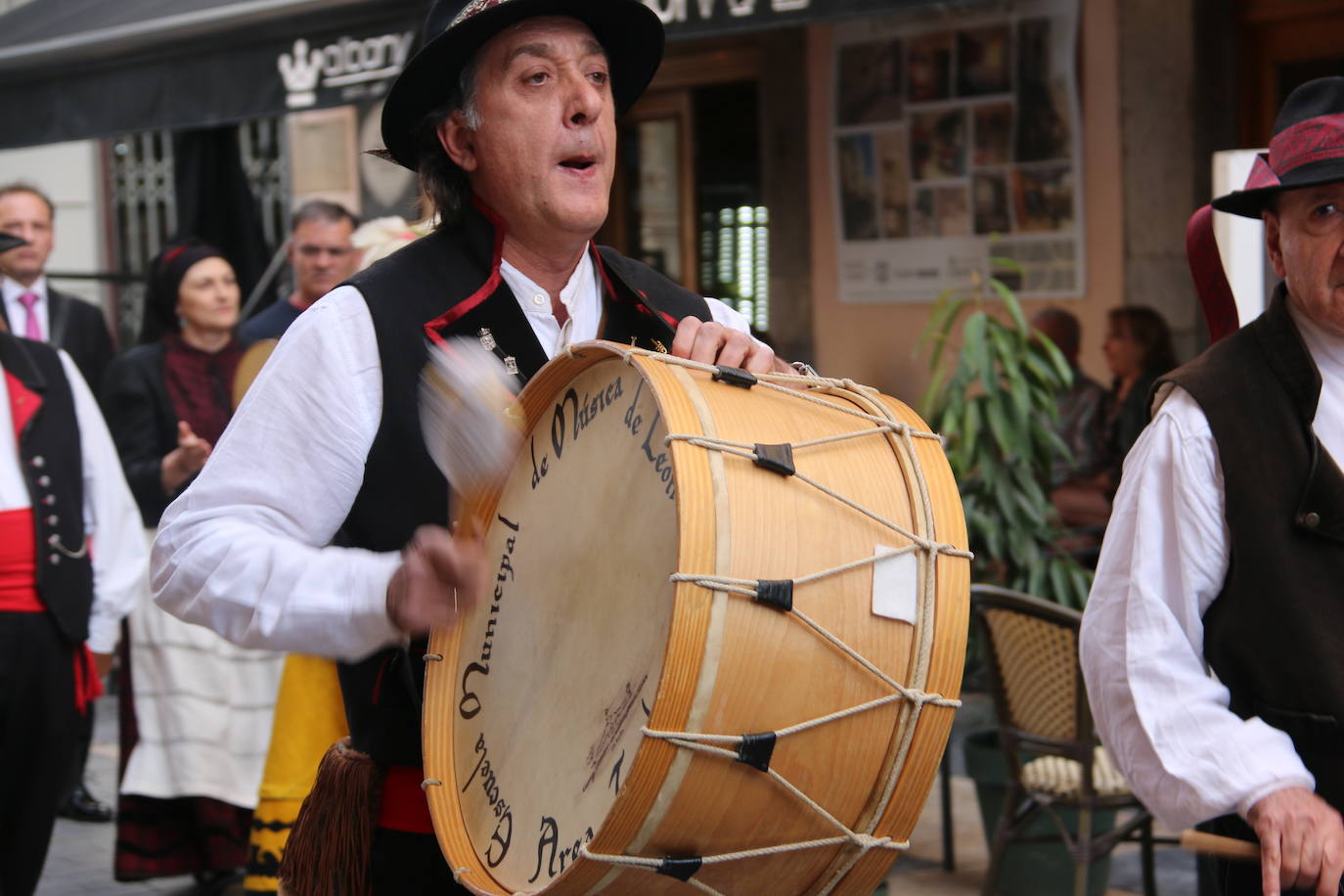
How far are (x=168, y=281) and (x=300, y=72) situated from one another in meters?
0.99

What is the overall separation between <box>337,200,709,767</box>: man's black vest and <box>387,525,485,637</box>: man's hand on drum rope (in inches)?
11.6

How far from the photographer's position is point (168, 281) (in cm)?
566

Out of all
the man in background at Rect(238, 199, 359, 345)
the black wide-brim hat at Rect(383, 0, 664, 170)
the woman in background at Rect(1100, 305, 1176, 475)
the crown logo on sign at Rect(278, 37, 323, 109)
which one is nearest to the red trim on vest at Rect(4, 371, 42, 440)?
the man in background at Rect(238, 199, 359, 345)

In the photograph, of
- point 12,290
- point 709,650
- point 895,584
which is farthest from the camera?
point 12,290

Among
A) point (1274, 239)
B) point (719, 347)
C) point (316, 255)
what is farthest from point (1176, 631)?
point (316, 255)

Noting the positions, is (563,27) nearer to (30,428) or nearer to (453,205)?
(453,205)

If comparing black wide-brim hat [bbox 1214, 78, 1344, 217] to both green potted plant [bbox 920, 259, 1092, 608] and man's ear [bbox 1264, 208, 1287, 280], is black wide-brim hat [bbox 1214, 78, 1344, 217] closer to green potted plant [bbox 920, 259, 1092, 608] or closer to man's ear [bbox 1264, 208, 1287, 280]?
man's ear [bbox 1264, 208, 1287, 280]

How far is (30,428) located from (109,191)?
305 inches

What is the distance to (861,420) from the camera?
6.70 ft

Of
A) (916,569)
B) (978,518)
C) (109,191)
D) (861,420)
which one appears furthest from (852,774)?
(109,191)

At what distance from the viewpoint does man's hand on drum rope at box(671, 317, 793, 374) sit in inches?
82.7

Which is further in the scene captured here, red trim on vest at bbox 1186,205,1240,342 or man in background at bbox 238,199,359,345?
man in background at bbox 238,199,359,345

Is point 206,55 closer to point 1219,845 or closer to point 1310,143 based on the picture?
point 1310,143

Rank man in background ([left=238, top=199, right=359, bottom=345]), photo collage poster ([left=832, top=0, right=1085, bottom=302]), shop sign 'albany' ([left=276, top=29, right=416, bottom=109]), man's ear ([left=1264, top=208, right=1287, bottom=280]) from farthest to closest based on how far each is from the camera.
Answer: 1. photo collage poster ([left=832, top=0, right=1085, bottom=302])
2. shop sign 'albany' ([left=276, top=29, right=416, bottom=109])
3. man in background ([left=238, top=199, right=359, bottom=345])
4. man's ear ([left=1264, top=208, right=1287, bottom=280])
